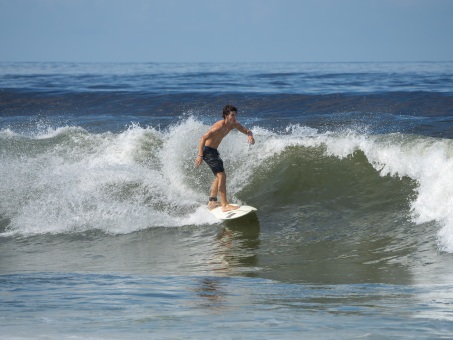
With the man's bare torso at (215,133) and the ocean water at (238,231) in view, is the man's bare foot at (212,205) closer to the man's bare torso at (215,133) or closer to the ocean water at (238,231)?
the ocean water at (238,231)

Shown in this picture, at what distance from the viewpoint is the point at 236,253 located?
907 cm

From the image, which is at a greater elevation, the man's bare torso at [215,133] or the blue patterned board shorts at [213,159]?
the man's bare torso at [215,133]

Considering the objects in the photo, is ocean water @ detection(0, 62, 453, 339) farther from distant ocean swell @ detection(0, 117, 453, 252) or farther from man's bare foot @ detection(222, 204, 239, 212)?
man's bare foot @ detection(222, 204, 239, 212)

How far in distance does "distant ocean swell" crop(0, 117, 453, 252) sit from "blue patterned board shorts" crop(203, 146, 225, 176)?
727 mm

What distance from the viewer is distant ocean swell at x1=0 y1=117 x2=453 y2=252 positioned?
10.9m

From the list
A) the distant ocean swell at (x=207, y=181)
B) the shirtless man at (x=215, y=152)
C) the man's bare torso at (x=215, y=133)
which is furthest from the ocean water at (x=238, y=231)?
the man's bare torso at (x=215, y=133)

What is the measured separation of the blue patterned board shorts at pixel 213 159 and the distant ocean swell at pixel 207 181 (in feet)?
2.38

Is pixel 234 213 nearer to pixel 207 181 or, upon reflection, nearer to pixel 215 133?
pixel 215 133

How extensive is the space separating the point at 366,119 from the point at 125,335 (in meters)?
13.8

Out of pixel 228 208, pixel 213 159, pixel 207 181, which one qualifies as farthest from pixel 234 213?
pixel 207 181

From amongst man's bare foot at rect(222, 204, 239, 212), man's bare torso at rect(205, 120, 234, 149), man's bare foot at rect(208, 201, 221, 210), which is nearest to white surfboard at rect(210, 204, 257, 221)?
man's bare foot at rect(222, 204, 239, 212)

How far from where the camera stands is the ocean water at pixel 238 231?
5270mm

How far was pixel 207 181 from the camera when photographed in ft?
41.7

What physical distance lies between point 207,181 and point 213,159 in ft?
6.50
